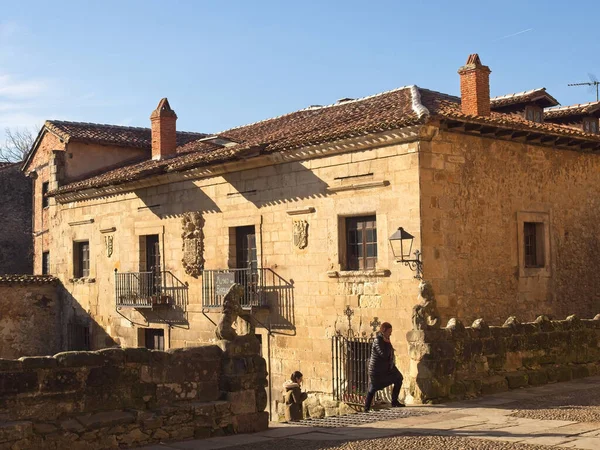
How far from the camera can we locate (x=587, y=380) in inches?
515

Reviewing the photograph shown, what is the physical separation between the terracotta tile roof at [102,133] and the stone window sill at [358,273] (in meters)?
12.1

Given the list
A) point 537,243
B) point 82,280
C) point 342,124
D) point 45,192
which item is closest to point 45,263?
point 45,192

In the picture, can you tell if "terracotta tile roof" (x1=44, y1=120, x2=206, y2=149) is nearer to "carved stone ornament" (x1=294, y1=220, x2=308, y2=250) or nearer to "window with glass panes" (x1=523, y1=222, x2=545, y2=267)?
"carved stone ornament" (x1=294, y1=220, x2=308, y2=250)

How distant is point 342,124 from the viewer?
1588 cm

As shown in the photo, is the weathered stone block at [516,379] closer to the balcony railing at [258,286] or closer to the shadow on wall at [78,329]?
the balcony railing at [258,286]

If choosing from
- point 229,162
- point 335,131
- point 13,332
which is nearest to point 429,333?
point 335,131

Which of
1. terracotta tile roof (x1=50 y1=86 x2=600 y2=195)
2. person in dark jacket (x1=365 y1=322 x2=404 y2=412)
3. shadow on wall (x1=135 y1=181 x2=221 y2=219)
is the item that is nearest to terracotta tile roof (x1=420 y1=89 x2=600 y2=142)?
terracotta tile roof (x1=50 y1=86 x2=600 y2=195)

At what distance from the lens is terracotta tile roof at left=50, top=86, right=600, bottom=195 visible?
14.2 metres

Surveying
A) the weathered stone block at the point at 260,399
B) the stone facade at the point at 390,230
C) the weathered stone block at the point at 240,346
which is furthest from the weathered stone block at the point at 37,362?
the stone facade at the point at 390,230

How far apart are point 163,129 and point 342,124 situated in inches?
323

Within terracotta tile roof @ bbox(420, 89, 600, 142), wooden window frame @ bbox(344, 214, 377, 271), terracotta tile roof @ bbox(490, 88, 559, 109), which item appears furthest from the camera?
terracotta tile roof @ bbox(490, 88, 559, 109)

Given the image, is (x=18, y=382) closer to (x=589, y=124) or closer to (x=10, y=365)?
(x=10, y=365)

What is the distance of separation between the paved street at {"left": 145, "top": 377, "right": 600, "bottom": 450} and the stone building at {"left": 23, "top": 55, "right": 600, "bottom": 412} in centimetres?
316

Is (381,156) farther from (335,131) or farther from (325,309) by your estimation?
(325,309)
